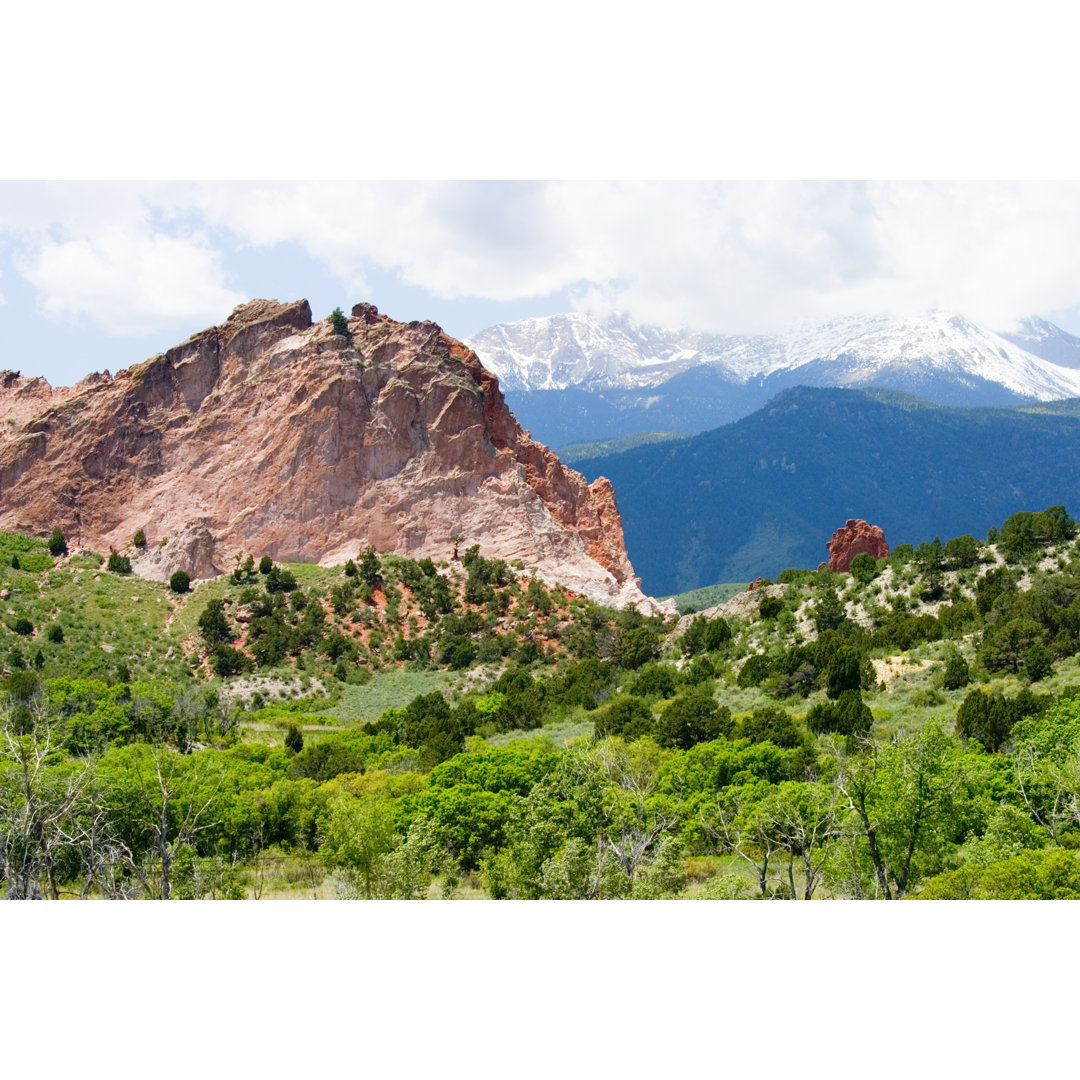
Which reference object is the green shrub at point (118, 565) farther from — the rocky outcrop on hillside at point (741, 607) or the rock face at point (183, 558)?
the rocky outcrop on hillside at point (741, 607)

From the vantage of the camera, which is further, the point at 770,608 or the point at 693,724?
the point at 770,608

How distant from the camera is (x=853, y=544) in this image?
79562 mm

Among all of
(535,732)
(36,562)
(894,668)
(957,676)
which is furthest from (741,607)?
(36,562)

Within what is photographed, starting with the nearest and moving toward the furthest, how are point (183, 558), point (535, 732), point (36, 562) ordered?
A: 1. point (535, 732)
2. point (36, 562)
3. point (183, 558)

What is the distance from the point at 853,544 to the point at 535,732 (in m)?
44.0

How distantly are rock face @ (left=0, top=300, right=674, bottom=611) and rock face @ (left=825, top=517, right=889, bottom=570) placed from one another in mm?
16653

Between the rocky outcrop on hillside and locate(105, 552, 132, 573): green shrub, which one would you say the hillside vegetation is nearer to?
the rocky outcrop on hillside

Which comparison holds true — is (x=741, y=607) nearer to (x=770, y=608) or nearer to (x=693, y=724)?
(x=770, y=608)

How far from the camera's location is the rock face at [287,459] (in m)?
71.6

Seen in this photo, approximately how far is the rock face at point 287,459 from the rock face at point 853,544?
54.6ft

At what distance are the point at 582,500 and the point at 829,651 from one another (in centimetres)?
4197

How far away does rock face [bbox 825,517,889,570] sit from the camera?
79188mm

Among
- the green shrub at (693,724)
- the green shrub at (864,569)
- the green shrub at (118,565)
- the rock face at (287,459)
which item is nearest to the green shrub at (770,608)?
the green shrub at (864,569)

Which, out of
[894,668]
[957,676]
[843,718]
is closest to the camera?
[843,718]
